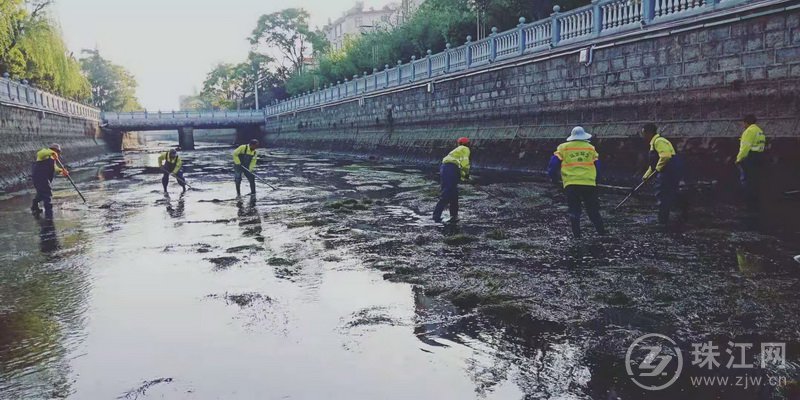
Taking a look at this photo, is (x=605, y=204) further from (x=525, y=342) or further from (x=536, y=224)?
(x=525, y=342)

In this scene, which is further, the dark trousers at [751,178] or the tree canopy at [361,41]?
the tree canopy at [361,41]

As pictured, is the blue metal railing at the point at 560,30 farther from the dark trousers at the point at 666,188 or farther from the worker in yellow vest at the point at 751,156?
the dark trousers at the point at 666,188

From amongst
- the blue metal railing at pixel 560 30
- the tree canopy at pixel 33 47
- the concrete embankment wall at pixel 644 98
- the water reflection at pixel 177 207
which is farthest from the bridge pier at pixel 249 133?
the water reflection at pixel 177 207

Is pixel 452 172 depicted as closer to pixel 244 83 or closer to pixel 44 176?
pixel 44 176

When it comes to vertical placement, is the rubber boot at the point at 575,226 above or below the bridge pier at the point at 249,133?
below

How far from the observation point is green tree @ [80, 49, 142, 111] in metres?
82.9

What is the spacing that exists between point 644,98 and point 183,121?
189 feet

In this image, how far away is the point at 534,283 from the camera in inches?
229

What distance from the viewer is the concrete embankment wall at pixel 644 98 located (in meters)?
10.6

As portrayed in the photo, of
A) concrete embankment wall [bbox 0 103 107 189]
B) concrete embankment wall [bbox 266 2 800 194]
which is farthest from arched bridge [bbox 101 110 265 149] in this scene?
concrete embankment wall [bbox 266 2 800 194]

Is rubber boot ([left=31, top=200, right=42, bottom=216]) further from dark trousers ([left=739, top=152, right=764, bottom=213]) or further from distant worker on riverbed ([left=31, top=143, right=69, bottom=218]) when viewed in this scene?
dark trousers ([left=739, top=152, right=764, bottom=213])

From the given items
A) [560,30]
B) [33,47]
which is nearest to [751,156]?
[560,30]

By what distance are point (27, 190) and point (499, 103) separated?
53.7 feet

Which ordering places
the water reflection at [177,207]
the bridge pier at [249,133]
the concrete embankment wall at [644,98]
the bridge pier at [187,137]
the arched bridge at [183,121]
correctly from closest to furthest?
the concrete embankment wall at [644,98] → the water reflection at [177,207] → the arched bridge at [183,121] → the bridge pier at [187,137] → the bridge pier at [249,133]
